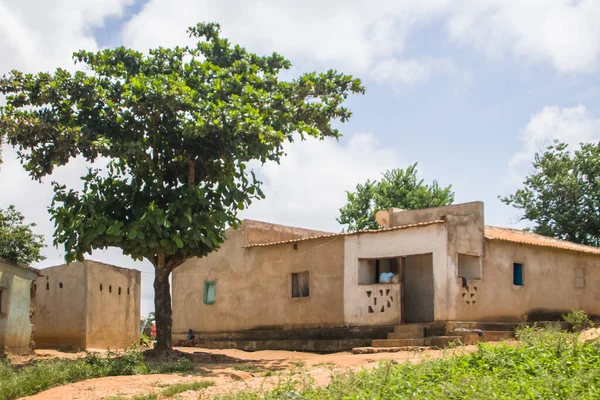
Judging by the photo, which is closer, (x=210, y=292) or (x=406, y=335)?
(x=406, y=335)

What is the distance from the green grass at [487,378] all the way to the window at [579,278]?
11546mm

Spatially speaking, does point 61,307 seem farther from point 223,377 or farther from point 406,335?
point 406,335

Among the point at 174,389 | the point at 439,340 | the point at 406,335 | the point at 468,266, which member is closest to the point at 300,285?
the point at 406,335

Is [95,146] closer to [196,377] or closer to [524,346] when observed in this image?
[196,377]

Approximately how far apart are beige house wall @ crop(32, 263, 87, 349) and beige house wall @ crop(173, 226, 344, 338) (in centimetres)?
478

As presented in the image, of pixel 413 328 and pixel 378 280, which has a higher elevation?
pixel 378 280

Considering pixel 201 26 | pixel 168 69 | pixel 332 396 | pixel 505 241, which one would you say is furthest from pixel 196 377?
pixel 505 241

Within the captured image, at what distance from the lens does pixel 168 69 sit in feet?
61.6

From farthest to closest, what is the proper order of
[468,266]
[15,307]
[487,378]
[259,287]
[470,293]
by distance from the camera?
[259,287]
[468,266]
[470,293]
[15,307]
[487,378]

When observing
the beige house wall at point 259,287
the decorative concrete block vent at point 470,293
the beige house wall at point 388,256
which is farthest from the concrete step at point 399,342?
the beige house wall at point 259,287

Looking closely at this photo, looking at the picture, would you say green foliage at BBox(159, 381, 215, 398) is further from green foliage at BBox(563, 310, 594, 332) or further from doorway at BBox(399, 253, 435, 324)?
green foliage at BBox(563, 310, 594, 332)

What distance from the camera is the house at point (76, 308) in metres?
22.7

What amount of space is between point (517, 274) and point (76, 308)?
12.5 meters

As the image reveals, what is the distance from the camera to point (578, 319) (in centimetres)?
2162
